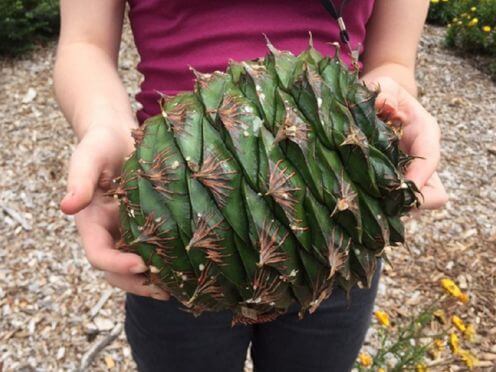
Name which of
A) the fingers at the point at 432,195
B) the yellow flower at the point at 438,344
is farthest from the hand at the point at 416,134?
the yellow flower at the point at 438,344

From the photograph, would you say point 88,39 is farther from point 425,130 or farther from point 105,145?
point 425,130

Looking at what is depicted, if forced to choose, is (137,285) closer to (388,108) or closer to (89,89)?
(89,89)

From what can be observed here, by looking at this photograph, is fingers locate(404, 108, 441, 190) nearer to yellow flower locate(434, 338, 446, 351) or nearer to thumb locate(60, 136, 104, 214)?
thumb locate(60, 136, 104, 214)

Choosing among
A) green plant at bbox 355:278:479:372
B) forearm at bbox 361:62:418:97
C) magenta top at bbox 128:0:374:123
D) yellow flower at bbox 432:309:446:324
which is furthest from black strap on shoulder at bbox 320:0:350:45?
yellow flower at bbox 432:309:446:324

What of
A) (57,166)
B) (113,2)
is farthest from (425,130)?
(57,166)

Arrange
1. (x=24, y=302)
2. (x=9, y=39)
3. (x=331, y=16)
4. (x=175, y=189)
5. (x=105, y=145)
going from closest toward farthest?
(x=175, y=189) < (x=105, y=145) < (x=331, y=16) < (x=24, y=302) < (x=9, y=39)
